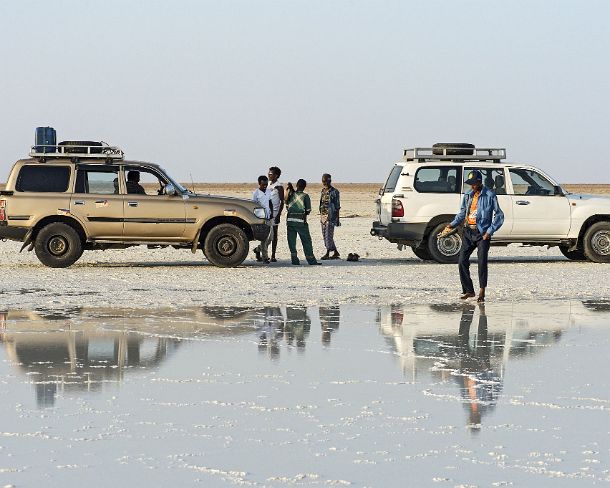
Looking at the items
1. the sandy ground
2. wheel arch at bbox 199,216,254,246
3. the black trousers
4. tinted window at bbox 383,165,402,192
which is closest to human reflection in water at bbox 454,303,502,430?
the black trousers

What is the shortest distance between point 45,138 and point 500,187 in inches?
329

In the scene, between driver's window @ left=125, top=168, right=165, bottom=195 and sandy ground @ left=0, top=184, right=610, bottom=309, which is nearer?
sandy ground @ left=0, top=184, right=610, bottom=309

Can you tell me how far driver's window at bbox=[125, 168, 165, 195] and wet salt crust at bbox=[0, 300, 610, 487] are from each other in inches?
302

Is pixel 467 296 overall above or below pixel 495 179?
below

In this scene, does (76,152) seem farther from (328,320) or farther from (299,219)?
(328,320)

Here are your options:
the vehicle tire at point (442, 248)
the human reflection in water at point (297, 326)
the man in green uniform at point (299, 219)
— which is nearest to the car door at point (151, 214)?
the man in green uniform at point (299, 219)

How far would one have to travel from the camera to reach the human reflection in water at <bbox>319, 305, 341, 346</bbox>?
456 inches

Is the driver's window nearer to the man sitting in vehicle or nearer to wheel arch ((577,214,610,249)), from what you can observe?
the man sitting in vehicle

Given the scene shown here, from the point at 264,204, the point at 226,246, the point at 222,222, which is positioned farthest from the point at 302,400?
the point at 264,204

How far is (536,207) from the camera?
22234 millimetres

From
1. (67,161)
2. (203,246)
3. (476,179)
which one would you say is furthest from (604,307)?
(67,161)

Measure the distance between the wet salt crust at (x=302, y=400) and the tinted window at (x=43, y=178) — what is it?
25.1 feet

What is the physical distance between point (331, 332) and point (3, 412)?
4.85 metres

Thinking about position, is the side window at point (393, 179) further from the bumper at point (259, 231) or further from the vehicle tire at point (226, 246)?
the vehicle tire at point (226, 246)
